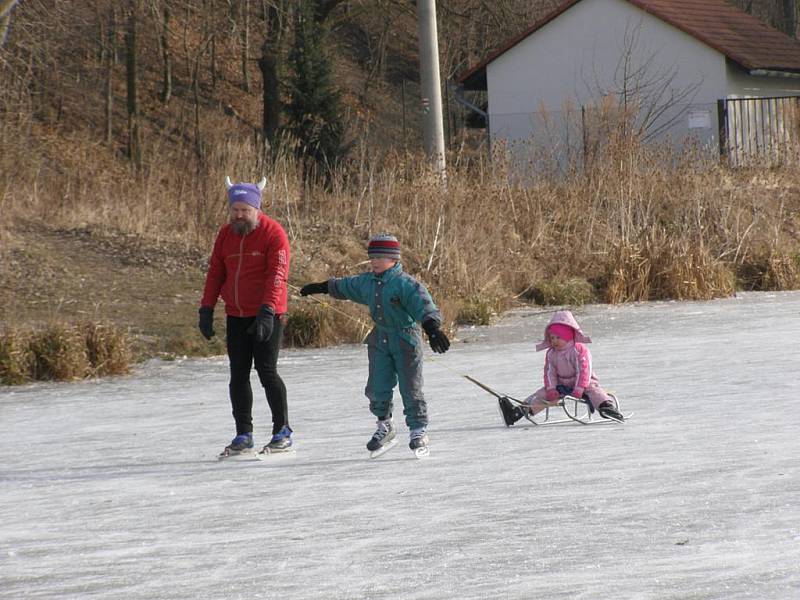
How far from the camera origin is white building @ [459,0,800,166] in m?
33.3

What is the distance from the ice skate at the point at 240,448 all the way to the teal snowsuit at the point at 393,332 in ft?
2.60

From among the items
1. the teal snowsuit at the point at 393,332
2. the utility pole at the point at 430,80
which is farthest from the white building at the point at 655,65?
the teal snowsuit at the point at 393,332

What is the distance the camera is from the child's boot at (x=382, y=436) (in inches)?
320

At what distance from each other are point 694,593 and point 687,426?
3.79 meters

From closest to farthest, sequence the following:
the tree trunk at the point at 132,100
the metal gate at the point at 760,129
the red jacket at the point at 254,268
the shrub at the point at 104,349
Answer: the red jacket at the point at 254,268
the shrub at the point at 104,349
the metal gate at the point at 760,129
the tree trunk at the point at 132,100

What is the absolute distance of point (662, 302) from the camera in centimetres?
1802

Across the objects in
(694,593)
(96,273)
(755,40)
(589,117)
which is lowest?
(694,593)

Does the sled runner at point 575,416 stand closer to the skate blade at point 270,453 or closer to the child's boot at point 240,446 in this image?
the skate blade at point 270,453

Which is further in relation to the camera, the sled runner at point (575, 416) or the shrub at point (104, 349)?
the shrub at point (104, 349)

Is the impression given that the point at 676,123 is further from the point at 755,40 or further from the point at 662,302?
the point at 662,302

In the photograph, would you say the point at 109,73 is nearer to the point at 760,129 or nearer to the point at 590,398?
the point at 760,129

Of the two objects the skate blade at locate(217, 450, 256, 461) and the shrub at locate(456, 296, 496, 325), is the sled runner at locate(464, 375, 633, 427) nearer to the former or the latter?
the skate blade at locate(217, 450, 256, 461)

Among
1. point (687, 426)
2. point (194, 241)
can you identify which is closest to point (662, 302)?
point (194, 241)

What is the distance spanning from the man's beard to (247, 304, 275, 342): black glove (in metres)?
0.50
